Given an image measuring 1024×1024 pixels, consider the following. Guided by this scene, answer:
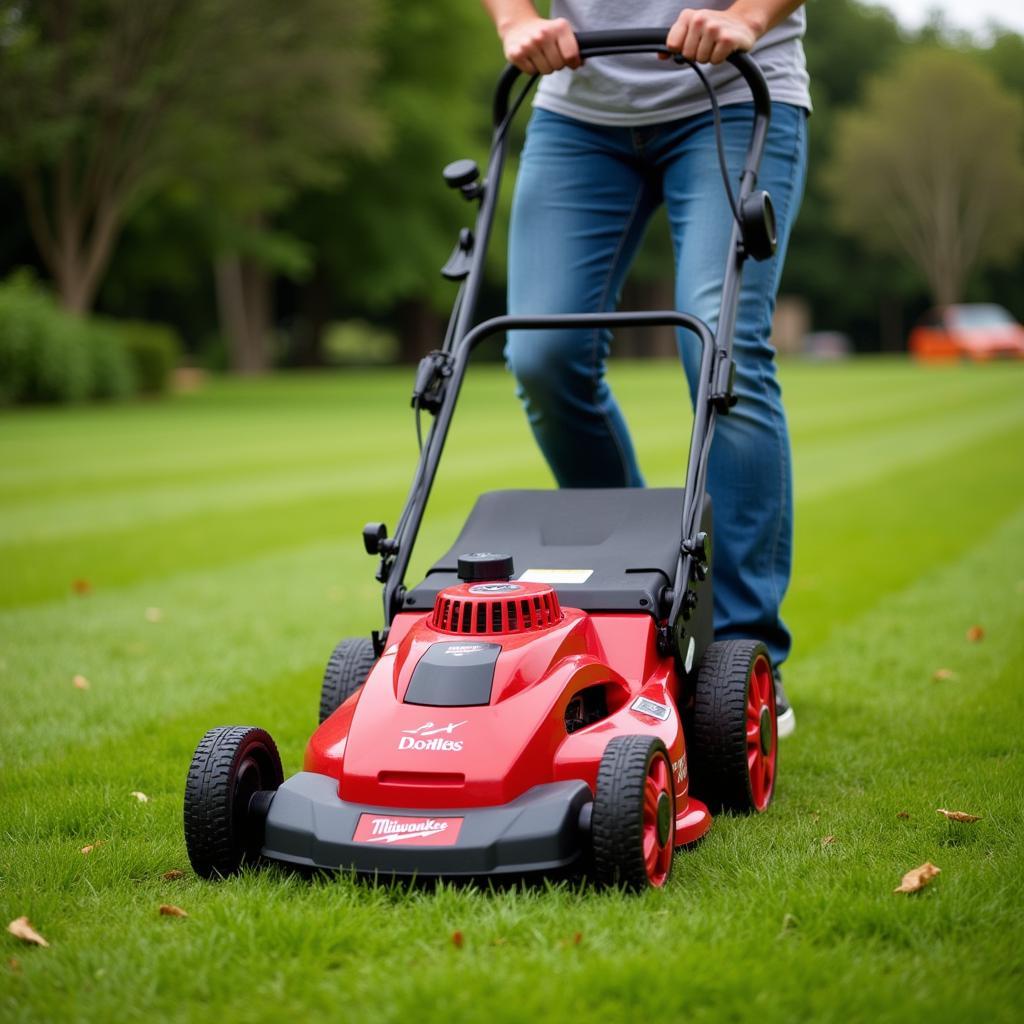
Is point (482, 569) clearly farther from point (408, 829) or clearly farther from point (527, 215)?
point (527, 215)

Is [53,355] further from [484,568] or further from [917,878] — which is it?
[917,878]

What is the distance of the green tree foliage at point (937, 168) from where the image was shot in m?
48.7

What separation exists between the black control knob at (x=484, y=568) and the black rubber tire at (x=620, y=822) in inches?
20.6

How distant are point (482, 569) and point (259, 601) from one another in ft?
10.6

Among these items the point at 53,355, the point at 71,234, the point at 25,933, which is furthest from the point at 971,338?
the point at 25,933

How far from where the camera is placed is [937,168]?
1938 inches

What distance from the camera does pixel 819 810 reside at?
3010 millimetres

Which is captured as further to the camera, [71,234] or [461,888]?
[71,234]

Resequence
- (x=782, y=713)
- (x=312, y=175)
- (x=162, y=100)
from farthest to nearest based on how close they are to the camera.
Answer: (x=312, y=175)
(x=162, y=100)
(x=782, y=713)

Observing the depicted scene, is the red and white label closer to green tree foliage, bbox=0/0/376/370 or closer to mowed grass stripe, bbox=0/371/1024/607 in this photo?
mowed grass stripe, bbox=0/371/1024/607

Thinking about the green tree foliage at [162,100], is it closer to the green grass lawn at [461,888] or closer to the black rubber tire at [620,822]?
the green grass lawn at [461,888]

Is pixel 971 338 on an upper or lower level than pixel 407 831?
lower

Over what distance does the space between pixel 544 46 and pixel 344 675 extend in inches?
57.9

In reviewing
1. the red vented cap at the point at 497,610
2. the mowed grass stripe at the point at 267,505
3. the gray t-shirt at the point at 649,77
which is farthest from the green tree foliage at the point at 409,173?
the red vented cap at the point at 497,610
